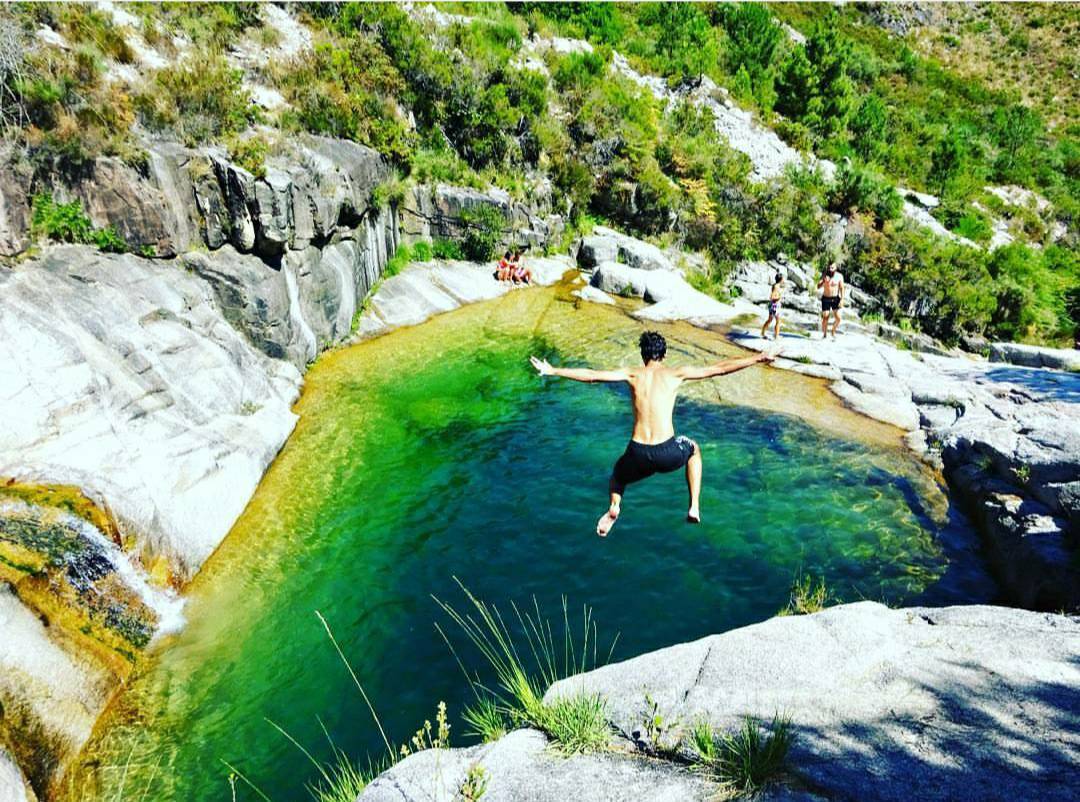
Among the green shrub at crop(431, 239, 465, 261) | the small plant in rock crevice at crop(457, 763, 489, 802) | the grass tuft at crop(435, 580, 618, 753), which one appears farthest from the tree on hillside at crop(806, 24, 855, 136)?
the small plant in rock crevice at crop(457, 763, 489, 802)

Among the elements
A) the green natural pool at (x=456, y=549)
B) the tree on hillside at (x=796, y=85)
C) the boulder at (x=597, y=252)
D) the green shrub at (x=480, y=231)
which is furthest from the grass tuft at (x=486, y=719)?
the tree on hillside at (x=796, y=85)

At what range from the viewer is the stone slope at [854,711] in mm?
3420

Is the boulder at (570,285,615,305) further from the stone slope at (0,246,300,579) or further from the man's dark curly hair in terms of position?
the man's dark curly hair

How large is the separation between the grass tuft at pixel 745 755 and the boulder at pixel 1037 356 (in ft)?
63.6

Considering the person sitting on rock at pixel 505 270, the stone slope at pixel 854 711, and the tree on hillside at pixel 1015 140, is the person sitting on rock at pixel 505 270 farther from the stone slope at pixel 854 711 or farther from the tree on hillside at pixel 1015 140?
the tree on hillside at pixel 1015 140

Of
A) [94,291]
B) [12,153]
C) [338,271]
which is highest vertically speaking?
[12,153]

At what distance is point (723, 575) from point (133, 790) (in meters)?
7.17

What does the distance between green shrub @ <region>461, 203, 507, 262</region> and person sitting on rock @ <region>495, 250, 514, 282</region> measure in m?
0.93

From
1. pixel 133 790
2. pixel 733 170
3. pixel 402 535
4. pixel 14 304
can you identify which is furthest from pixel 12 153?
pixel 733 170

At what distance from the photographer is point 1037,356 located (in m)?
18.7

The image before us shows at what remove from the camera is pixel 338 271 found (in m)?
16.9

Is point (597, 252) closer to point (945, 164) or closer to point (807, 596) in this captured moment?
point (807, 596)

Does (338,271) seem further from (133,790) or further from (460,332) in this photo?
(133,790)

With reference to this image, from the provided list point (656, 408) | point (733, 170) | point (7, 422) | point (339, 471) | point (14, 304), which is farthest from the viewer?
point (733, 170)
